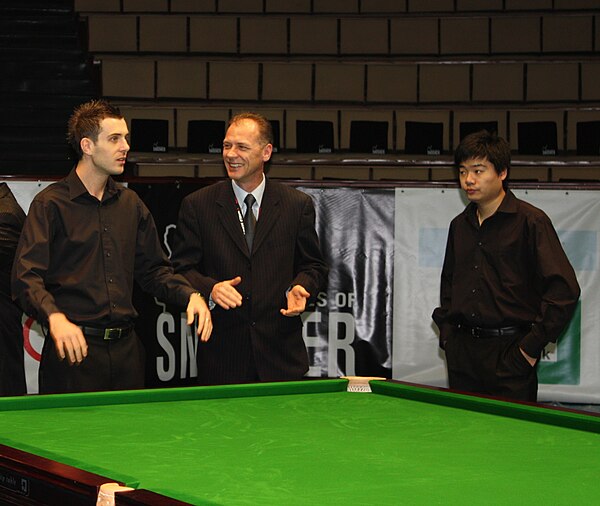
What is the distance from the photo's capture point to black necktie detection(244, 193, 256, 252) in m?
3.87

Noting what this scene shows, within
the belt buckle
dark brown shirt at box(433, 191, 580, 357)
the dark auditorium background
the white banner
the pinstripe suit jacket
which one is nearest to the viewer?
the belt buckle

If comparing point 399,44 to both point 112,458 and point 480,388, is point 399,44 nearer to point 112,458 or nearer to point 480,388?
point 480,388

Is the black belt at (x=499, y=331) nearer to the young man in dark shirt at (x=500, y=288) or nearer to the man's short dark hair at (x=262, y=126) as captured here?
the young man in dark shirt at (x=500, y=288)

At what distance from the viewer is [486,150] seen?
12.4 ft

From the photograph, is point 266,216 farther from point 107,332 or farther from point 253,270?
point 107,332

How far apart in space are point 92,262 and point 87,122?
0.54m

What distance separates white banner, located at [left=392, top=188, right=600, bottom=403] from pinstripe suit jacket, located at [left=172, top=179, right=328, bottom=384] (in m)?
1.37

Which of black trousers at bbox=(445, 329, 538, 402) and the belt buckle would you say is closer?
the belt buckle

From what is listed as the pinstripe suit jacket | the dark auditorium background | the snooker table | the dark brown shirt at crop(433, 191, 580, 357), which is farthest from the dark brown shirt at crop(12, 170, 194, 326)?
the dark auditorium background

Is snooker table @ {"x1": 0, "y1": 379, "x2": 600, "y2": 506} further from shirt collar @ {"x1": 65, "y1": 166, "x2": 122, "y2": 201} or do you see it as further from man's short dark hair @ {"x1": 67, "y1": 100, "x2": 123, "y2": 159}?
man's short dark hair @ {"x1": 67, "y1": 100, "x2": 123, "y2": 159}

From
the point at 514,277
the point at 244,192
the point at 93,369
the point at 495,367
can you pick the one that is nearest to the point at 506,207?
the point at 514,277

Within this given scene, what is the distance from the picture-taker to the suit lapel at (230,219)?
12.6ft

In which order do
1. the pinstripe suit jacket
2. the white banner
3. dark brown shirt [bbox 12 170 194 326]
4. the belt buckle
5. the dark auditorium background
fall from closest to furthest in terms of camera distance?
dark brown shirt [bbox 12 170 194 326] → the belt buckle → the pinstripe suit jacket → the white banner → the dark auditorium background

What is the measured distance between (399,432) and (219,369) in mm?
1390
